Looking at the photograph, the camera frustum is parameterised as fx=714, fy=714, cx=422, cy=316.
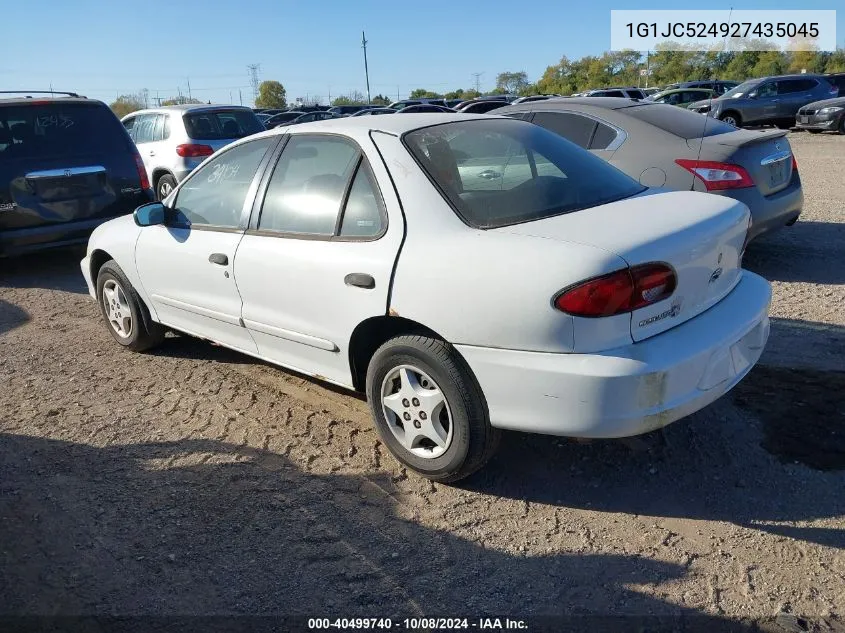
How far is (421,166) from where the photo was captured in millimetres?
3334

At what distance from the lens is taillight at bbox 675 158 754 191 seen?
5.88 meters

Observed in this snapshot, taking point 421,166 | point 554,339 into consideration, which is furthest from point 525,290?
point 421,166

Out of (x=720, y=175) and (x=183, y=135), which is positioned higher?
(x=183, y=135)

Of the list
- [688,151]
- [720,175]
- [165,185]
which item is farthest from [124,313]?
[165,185]

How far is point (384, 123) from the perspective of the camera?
3.73 metres

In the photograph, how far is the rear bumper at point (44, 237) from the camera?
712 cm

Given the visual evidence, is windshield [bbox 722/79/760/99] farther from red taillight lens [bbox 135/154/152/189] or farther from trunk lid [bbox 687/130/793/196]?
red taillight lens [bbox 135/154/152/189]

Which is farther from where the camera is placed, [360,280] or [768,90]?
[768,90]

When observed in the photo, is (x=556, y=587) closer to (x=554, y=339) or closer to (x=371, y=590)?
(x=371, y=590)

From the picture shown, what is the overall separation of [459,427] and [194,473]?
4.59 feet

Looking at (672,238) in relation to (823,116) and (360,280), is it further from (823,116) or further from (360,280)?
(823,116)

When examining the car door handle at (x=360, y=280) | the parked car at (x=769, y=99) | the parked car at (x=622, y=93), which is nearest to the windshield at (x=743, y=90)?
the parked car at (x=769, y=99)

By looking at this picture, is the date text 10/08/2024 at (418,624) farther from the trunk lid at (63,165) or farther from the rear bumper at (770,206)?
the trunk lid at (63,165)

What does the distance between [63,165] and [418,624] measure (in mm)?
6652
